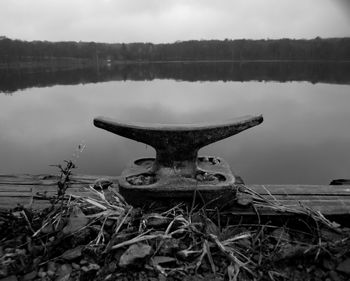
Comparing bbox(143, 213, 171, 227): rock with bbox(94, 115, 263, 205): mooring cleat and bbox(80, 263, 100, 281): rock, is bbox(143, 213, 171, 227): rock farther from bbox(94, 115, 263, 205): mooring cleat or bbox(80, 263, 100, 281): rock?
bbox(80, 263, 100, 281): rock

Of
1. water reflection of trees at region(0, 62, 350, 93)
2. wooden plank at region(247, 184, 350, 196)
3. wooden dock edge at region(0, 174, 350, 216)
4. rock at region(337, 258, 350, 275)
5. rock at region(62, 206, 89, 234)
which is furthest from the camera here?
water reflection of trees at region(0, 62, 350, 93)

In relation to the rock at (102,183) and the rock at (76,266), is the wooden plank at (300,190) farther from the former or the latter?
the rock at (76,266)

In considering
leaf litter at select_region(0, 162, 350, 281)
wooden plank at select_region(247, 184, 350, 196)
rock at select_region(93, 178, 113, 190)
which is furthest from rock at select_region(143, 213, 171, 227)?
wooden plank at select_region(247, 184, 350, 196)

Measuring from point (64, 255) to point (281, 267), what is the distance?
1.51 metres

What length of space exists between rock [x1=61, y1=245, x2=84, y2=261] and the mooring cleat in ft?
2.15

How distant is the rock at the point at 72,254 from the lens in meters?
2.31

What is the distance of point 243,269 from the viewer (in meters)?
2.27

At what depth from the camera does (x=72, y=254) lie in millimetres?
2336

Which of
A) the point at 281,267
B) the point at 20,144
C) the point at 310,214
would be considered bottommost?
the point at 20,144

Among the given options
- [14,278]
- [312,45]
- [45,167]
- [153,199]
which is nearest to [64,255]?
[14,278]

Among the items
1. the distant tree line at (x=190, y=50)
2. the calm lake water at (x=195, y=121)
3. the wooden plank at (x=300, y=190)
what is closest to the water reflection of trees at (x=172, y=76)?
the calm lake water at (x=195, y=121)

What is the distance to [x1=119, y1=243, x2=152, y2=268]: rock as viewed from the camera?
2219 millimetres

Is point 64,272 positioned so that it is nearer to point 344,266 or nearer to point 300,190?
point 344,266

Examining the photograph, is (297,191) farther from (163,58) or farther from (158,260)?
(163,58)
